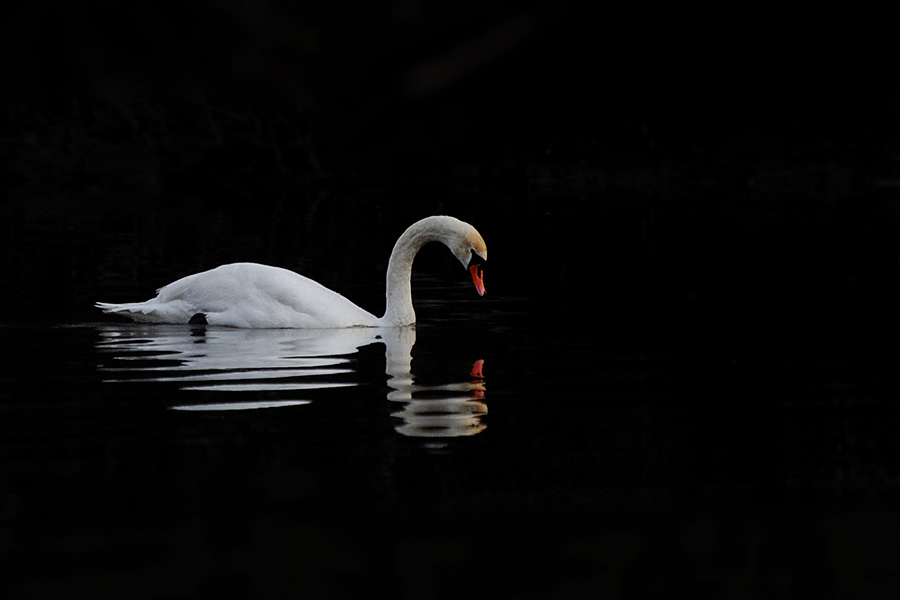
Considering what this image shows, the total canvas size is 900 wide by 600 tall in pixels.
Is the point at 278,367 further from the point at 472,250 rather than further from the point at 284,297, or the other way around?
the point at 472,250

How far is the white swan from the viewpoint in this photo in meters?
9.63

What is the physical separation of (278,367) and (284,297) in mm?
1677

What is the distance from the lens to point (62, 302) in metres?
10.9

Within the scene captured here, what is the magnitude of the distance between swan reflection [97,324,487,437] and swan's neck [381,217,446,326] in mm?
132

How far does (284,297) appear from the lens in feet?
31.6

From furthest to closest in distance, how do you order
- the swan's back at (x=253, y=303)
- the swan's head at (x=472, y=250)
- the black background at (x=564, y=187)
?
the swan's head at (x=472, y=250) → the swan's back at (x=253, y=303) → the black background at (x=564, y=187)

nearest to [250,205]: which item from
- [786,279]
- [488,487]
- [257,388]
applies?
[786,279]

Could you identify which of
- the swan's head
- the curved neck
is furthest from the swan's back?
the swan's head

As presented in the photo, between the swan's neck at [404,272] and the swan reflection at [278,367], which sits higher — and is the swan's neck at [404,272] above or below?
above

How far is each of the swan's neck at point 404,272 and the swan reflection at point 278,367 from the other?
13 centimetres

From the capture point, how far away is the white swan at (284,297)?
9.63 meters

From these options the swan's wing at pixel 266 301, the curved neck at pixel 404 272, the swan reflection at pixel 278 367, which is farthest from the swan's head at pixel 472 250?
the swan's wing at pixel 266 301

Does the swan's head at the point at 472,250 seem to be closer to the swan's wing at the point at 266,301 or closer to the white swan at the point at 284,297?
the white swan at the point at 284,297

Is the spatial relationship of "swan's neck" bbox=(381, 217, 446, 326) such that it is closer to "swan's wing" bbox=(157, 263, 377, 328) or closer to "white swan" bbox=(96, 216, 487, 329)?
"white swan" bbox=(96, 216, 487, 329)
